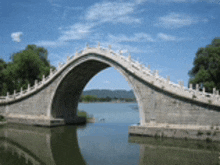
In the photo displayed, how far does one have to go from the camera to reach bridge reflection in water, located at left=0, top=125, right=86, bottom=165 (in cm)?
1293

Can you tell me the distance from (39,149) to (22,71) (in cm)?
2660

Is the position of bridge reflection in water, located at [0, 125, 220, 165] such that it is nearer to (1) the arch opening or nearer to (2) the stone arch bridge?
(2) the stone arch bridge

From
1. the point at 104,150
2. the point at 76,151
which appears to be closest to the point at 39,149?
the point at 76,151

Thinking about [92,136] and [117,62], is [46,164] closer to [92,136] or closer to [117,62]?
[92,136]

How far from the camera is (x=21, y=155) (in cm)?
1414

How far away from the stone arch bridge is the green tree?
718 centimetres

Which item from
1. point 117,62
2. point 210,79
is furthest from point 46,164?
point 210,79

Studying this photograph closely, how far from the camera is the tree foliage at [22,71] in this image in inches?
1519

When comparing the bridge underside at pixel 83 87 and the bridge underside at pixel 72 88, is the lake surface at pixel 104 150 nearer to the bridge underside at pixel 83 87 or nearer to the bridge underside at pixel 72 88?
the bridge underside at pixel 83 87

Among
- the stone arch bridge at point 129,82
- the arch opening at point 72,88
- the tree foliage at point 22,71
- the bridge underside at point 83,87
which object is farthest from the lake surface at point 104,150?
the tree foliage at point 22,71

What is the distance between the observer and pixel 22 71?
129ft

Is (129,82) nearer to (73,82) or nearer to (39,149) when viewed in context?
(39,149)

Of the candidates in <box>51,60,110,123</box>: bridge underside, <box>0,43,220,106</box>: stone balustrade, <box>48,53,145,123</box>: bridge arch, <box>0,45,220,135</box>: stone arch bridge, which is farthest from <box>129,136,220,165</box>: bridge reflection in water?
<box>51,60,110,123</box>: bridge underside

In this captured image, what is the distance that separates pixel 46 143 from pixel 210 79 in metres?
22.7
